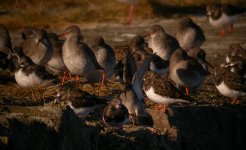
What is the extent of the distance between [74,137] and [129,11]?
18.1 meters

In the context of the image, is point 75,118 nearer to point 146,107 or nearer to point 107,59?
point 146,107

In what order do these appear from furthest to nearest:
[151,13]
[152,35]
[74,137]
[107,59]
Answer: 1. [151,13]
2. [152,35]
3. [107,59]
4. [74,137]

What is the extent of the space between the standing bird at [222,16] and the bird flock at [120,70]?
456 centimetres

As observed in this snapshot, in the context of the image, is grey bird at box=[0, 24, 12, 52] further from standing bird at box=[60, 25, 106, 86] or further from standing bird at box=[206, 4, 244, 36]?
standing bird at box=[206, 4, 244, 36]

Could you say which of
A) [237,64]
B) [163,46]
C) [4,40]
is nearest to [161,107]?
[237,64]

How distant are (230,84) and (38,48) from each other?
16.7 ft

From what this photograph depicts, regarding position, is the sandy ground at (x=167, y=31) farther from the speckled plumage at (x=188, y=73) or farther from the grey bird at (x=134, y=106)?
the grey bird at (x=134, y=106)

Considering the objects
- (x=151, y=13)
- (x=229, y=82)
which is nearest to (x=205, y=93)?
(x=229, y=82)

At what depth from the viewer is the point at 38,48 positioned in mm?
18672

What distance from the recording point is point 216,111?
16.5 meters

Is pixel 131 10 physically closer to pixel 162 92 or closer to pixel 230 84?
pixel 230 84

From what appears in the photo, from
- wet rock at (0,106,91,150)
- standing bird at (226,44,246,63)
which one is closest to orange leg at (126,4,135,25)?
standing bird at (226,44,246,63)

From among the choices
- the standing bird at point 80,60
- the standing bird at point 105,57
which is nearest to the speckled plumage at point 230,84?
the standing bird at point 105,57

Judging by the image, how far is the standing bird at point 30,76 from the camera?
1611 cm
